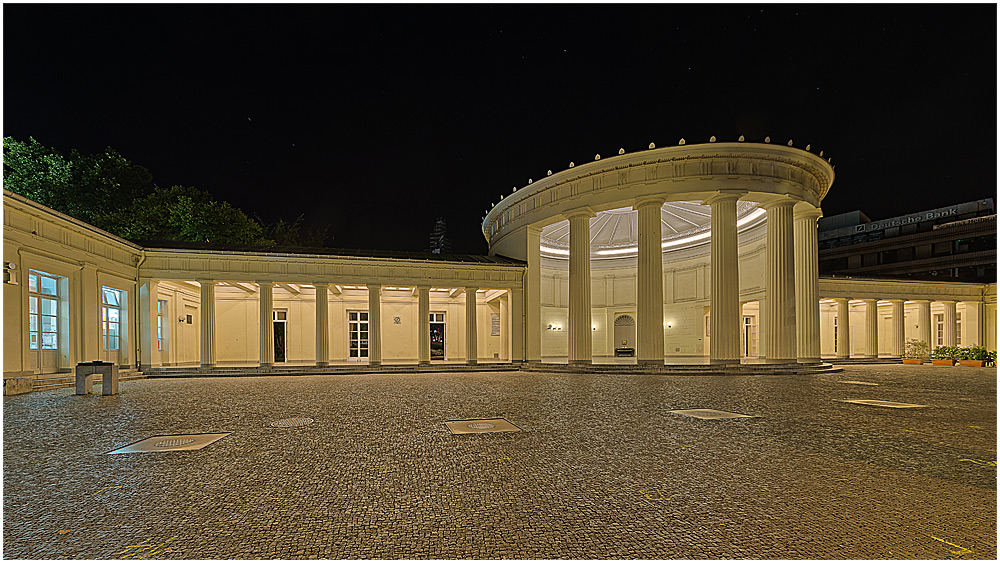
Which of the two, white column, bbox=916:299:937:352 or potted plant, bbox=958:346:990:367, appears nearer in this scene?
potted plant, bbox=958:346:990:367

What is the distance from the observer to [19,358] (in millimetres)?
13625

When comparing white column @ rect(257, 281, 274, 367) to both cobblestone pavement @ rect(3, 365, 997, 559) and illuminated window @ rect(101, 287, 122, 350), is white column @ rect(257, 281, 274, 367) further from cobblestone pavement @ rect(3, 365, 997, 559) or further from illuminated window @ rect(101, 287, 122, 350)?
cobblestone pavement @ rect(3, 365, 997, 559)

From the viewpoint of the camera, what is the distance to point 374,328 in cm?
2222

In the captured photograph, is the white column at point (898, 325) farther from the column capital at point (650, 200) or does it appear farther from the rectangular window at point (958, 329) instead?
the column capital at point (650, 200)

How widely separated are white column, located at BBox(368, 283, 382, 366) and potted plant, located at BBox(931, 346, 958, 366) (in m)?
27.0

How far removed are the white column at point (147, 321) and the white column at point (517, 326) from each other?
1490cm

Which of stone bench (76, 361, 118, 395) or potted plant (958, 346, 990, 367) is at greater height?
stone bench (76, 361, 118, 395)

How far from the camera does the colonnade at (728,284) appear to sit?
63.4 ft

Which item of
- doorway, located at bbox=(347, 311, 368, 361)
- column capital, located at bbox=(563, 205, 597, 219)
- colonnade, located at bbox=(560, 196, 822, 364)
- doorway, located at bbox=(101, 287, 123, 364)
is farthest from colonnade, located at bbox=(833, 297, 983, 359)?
doorway, located at bbox=(101, 287, 123, 364)

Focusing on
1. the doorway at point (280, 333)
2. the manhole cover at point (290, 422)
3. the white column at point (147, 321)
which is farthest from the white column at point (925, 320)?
the white column at point (147, 321)

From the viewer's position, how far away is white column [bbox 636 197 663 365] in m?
19.6

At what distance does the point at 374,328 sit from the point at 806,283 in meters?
19.4

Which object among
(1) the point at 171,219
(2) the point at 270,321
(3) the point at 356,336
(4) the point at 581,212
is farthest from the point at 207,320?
(1) the point at 171,219

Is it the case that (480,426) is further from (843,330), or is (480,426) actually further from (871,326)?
(871,326)
